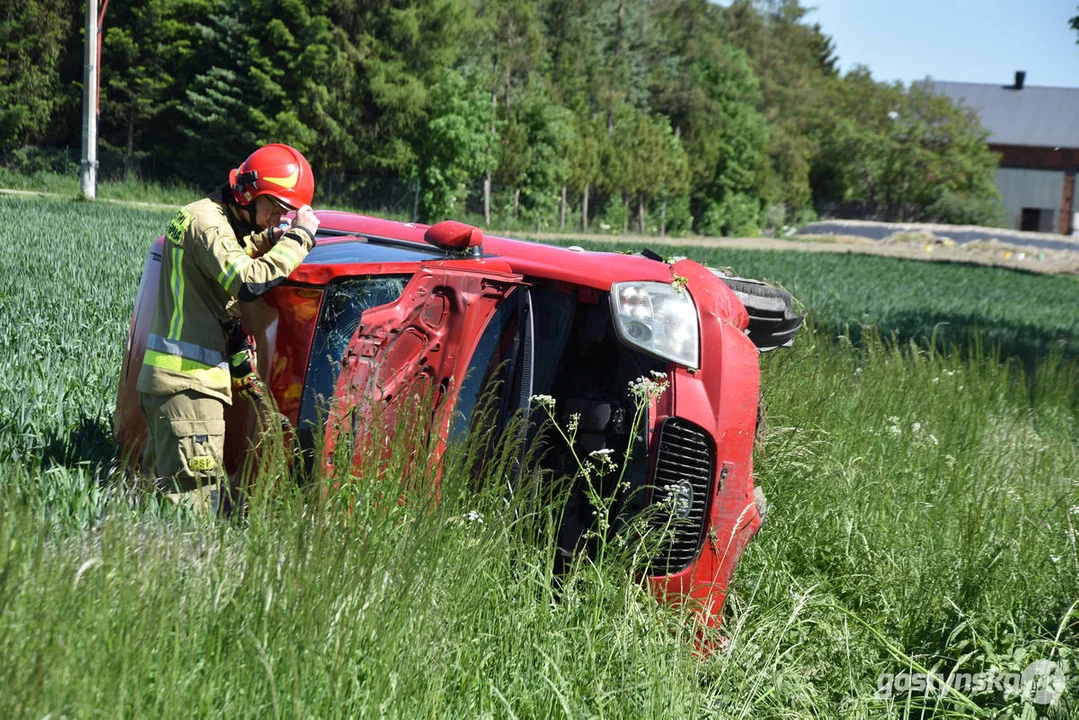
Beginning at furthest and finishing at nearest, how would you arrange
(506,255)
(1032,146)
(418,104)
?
(1032,146) < (418,104) < (506,255)

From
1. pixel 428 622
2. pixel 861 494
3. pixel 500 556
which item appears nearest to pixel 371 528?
pixel 428 622

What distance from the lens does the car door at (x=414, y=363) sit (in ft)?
12.4

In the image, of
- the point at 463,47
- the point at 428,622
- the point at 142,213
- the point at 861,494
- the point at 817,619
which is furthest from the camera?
the point at 463,47

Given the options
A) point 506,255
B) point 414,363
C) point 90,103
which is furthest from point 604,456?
point 90,103

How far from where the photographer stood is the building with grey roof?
9188 centimetres

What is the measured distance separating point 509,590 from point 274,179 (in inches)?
77.8

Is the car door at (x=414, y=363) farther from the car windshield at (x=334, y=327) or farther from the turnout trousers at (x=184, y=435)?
the turnout trousers at (x=184, y=435)

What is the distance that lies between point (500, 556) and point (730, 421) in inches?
45.8

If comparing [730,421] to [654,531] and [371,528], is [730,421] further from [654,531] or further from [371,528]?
[371,528]

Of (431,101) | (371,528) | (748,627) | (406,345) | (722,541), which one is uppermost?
(431,101)

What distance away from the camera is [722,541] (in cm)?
439

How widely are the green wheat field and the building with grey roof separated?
9167 cm

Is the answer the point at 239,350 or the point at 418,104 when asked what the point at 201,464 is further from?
the point at 418,104

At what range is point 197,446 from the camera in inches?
176
